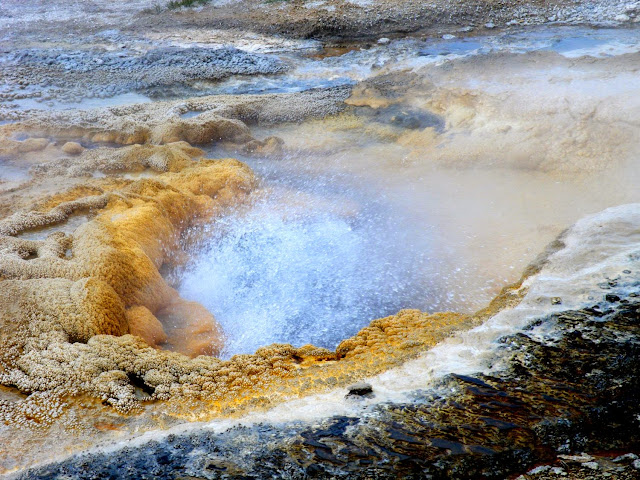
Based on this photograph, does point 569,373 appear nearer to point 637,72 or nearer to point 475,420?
point 475,420

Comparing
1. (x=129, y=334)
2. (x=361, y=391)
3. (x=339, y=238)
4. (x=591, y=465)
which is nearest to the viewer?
(x=591, y=465)

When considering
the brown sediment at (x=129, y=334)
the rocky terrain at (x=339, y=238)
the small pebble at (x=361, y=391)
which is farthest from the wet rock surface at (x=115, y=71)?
the small pebble at (x=361, y=391)

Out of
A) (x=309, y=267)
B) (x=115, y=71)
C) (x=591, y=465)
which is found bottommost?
(x=309, y=267)

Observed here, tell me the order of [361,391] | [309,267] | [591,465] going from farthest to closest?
[309,267], [361,391], [591,465]

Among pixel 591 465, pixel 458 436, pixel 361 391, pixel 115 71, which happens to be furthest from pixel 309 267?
pixel 115 71

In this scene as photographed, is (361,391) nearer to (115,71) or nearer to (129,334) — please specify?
(129,334)

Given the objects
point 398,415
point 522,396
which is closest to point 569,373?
point 522,396

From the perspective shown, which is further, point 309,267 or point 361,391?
point 309,267

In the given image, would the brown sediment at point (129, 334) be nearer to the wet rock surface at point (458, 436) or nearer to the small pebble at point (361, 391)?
the small pebble at point (361, 391)
